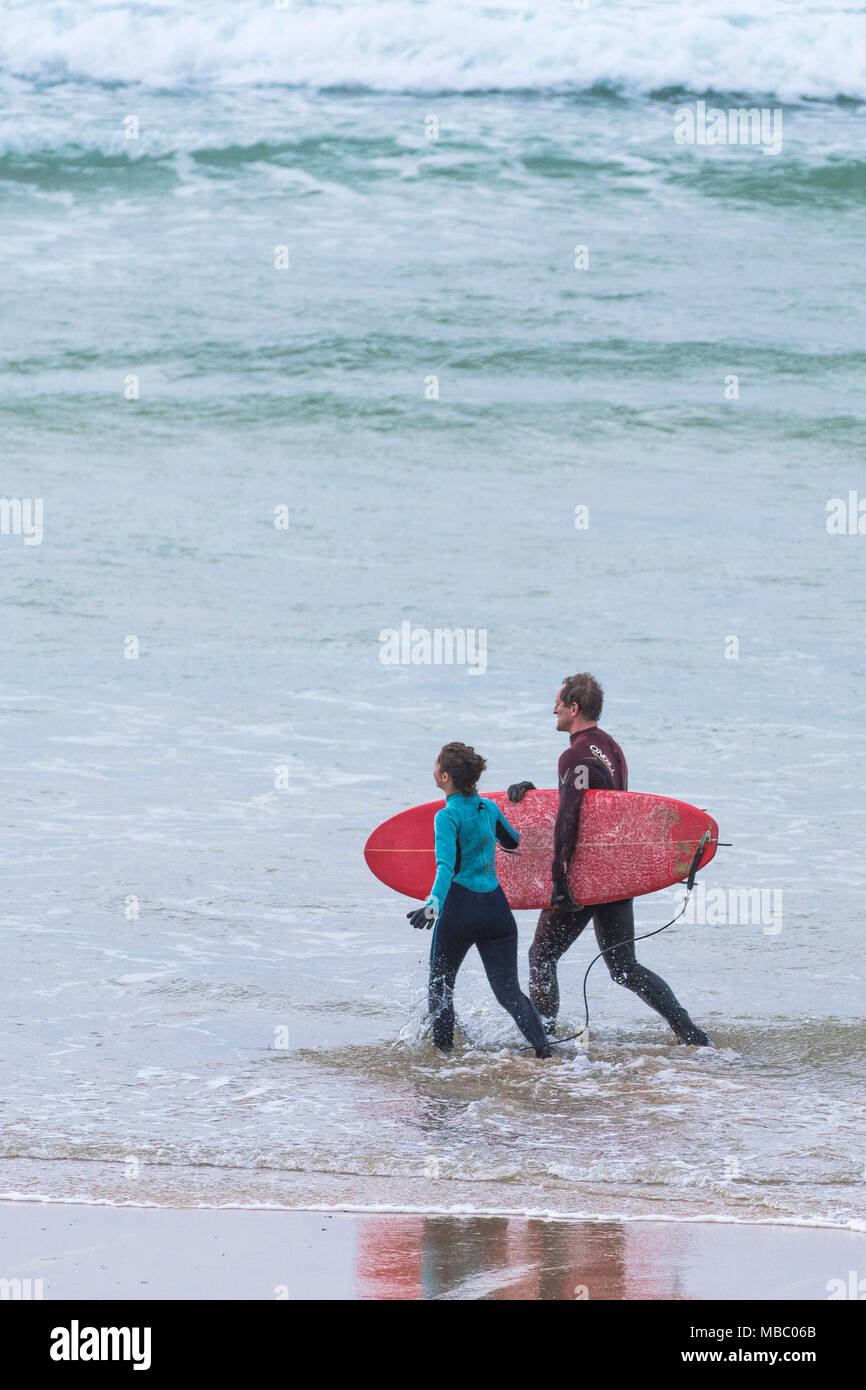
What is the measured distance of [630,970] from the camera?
264 inches

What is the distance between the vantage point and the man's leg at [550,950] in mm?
6891

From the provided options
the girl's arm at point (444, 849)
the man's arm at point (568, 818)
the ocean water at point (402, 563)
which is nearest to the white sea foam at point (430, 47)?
the ocean water at point (402, 563)

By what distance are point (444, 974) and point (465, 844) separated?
1.92ft

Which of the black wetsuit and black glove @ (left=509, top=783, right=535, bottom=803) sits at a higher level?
black glove @ (left=509, top=783, right=535, bottom=803)

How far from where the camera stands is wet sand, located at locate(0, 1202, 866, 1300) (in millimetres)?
4172

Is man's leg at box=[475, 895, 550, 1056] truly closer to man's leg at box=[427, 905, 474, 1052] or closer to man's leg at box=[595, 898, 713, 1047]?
man's leg at box=[427, 905, 474, 1052]

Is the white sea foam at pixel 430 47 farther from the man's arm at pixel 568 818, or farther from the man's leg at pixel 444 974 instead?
the man's leg at pixel 444 974

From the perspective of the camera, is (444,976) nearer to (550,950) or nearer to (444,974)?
(444,974)

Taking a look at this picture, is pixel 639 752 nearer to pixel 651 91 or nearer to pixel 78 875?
pixel 78 875

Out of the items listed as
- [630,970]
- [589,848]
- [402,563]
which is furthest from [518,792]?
[402,563]

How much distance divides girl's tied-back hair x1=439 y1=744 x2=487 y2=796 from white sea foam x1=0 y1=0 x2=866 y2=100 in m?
25.2

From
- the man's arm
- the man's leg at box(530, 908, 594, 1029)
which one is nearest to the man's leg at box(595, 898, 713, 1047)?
the man's leg at box(530, 908, 594, 1029)

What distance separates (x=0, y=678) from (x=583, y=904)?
24.0ft

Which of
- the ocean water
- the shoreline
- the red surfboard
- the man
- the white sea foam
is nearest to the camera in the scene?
the shoreline
